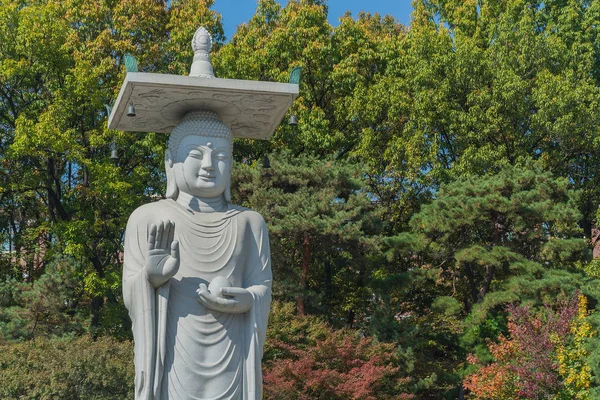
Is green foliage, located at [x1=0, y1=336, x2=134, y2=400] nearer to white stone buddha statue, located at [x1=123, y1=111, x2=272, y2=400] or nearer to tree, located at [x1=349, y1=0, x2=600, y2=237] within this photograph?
white stone buddha statue, located at [x1=123, y1=111, x2=272, y2=400]

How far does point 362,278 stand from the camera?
18281mm

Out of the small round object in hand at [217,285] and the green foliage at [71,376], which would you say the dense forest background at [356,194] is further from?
the small round object in hand at [217,285]

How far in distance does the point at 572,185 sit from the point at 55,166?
11674 mm

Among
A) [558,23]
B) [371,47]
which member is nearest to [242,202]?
[371,47]

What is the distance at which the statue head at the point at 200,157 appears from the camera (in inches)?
262

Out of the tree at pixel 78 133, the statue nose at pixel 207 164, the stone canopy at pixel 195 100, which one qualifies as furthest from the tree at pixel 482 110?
the statue nose at pixel 207 164

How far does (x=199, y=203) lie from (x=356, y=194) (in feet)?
34.0

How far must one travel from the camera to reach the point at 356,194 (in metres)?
16.9

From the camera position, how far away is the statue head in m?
6.65

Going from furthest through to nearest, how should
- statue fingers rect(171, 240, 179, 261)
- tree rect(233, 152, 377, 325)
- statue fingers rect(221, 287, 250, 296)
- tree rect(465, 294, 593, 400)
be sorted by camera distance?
tree rect(233, 152, 377, 325) < tree rect(465, 294, 593, 400) < statue fingers rect(221, 287, 250, 296) < statue fingers rect(171, 240, 179, 261)

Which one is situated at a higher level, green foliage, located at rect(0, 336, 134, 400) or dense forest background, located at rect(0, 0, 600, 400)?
dense forest background, located at rect(0, 0, 600, 400)

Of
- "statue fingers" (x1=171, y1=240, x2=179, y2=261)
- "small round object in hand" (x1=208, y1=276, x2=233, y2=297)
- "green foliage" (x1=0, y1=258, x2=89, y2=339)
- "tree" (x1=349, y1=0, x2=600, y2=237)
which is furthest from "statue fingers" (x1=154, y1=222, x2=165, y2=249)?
"tree" (x1=349, y1=0, x2=600, y2=237)

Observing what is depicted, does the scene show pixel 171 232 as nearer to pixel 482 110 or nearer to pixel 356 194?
pixel 356 194

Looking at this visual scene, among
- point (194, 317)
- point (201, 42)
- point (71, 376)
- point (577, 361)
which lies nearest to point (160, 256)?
point (194, 317)
